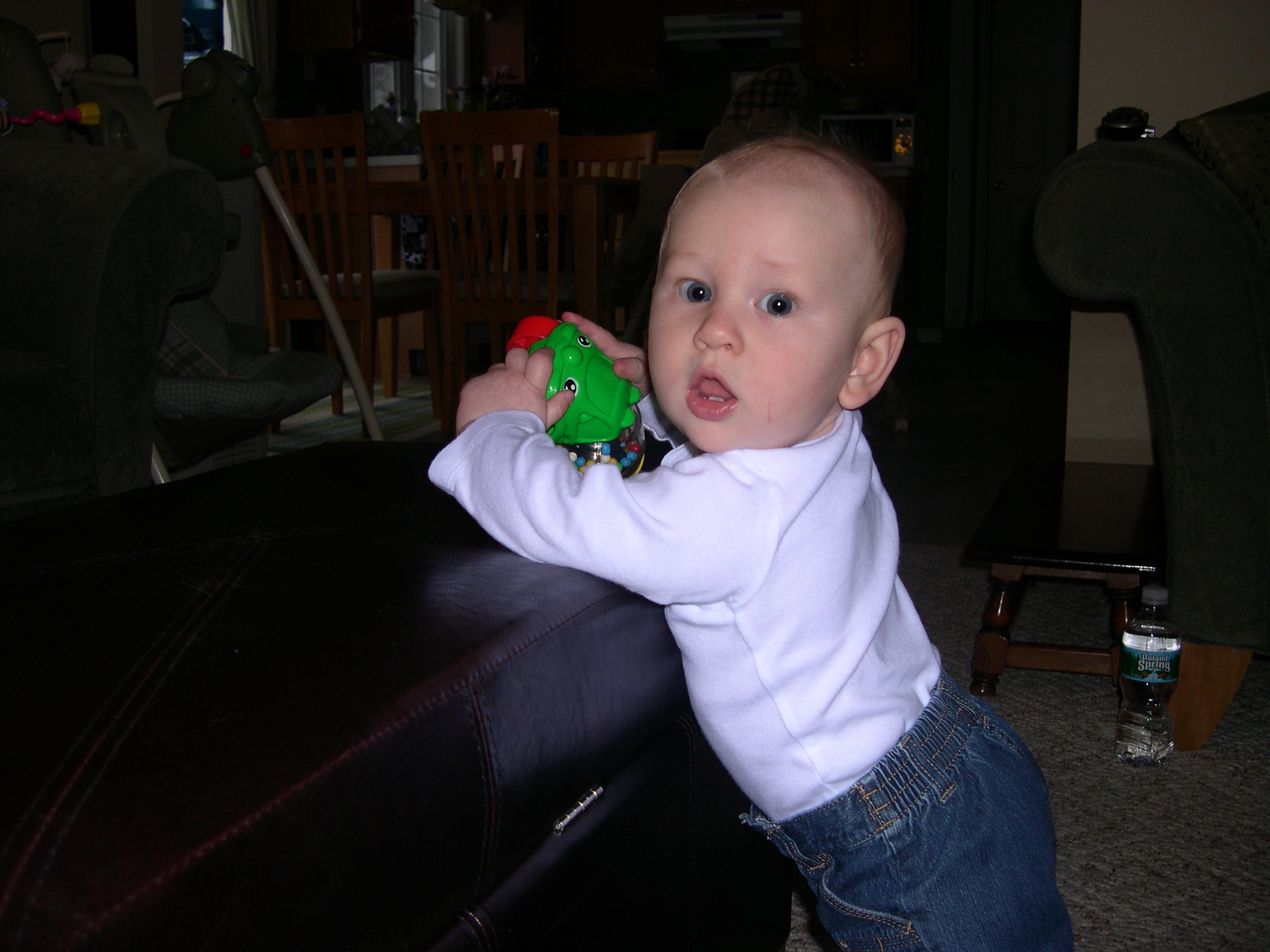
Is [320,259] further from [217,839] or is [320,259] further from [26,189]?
[217,839]

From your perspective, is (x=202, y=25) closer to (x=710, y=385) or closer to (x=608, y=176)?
(x=608, y=176)

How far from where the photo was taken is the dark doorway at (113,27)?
112 inches

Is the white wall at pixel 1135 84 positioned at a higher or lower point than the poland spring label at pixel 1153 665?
higher

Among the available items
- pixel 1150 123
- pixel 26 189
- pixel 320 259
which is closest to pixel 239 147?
pixel 26 189

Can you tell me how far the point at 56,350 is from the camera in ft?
4.54

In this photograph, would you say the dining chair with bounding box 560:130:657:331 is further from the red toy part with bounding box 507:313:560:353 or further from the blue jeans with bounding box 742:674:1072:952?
the blue jeans with bounding box 742:674:1072:952

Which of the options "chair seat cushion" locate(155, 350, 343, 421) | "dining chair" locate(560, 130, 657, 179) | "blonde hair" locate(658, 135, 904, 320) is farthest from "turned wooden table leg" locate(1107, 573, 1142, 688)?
"dining chair" locate(560, 130, 657, 179)

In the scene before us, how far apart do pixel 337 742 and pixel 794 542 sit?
318 mm

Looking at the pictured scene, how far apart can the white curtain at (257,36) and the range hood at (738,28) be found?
8.53 feet

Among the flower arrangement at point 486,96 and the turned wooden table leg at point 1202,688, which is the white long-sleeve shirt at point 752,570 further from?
the flower arrangement at point 486,96

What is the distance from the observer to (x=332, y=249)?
3.34 meters

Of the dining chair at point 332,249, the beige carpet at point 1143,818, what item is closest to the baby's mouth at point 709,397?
the beige carpet at point 1143,818

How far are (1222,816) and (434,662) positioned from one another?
3.50 ft

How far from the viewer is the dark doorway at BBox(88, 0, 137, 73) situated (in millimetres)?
2836
